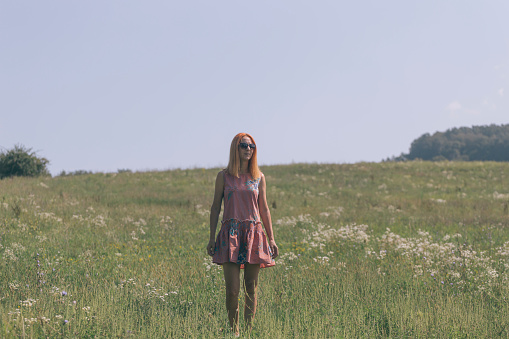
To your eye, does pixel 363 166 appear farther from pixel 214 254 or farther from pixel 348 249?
pixel 214 254

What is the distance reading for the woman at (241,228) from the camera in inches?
200

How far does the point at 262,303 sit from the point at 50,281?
3579 millimetres

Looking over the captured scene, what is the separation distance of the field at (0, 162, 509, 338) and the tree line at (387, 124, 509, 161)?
83.8 m

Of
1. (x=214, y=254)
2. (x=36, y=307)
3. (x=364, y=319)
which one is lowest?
(x=364, y=319)

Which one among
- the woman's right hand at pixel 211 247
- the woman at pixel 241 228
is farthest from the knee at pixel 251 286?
the woman's right hand at pixel 211 247

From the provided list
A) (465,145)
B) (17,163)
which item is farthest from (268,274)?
(465,145)

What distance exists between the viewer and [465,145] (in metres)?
99.9

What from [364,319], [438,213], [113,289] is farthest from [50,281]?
[438,213]

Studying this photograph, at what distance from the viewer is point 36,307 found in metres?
5.03

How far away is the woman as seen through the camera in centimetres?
508

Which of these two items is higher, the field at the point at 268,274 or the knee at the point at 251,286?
the knee at the point at 251,286

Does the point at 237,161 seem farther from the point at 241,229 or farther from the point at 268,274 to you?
the point at 268,274

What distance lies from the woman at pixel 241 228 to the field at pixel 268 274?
464 millimetres

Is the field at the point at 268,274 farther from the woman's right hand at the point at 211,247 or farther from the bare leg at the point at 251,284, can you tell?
the woman's right hand at the point at 211,247
